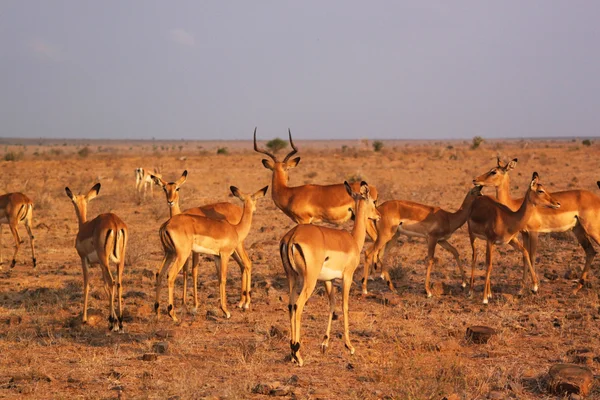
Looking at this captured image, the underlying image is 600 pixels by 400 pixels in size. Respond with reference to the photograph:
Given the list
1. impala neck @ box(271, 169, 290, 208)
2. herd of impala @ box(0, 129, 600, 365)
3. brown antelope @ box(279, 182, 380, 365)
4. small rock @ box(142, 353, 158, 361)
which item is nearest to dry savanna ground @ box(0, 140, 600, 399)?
small rock @ box(142, 353, 158, 361)

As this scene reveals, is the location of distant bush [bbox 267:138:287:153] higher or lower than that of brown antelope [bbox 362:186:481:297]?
higher

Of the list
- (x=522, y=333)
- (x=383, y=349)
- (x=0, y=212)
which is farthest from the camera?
(x=0, y=212)

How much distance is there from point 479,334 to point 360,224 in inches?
75.5

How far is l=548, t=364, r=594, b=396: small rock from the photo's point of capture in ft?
20.2

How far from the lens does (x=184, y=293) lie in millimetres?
10016

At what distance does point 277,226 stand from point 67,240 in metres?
5.02

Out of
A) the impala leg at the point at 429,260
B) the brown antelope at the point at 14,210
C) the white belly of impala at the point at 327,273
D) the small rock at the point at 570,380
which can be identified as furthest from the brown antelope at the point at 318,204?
the small rock at the point at 570,380

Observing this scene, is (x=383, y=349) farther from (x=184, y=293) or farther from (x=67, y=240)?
(x=67, y=240)

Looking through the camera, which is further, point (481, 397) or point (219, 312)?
point (219, 312)

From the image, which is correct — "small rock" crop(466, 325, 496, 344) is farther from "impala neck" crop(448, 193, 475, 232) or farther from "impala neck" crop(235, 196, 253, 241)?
"impala neck" crop(235, 196, 253, 241)

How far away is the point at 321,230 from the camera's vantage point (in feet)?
25.0

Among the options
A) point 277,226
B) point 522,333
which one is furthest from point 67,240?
point 522,333

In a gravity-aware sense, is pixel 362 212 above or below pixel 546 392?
above

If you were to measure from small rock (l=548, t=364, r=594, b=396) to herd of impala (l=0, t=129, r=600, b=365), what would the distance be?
2.22m
